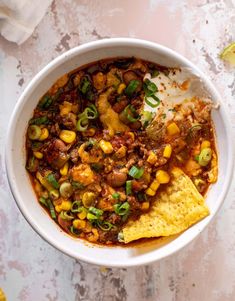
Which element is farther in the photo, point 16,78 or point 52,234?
point 16,78

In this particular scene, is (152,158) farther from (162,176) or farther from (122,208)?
(122,208)

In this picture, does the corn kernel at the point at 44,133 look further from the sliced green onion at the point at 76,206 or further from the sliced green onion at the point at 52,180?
the sliced green onion at the point at 76,206

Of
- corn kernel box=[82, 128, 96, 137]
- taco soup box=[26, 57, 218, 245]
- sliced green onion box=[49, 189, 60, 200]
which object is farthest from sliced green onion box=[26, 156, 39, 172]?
corn kernel box=[82, 128, 96, 137]

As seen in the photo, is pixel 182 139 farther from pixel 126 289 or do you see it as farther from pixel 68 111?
pixel 126 289

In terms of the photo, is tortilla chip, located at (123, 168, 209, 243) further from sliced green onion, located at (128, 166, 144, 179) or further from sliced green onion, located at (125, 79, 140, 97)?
sliced green onion, located at (125, 79, 140, 97)

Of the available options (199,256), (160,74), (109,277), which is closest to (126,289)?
(109,277)
